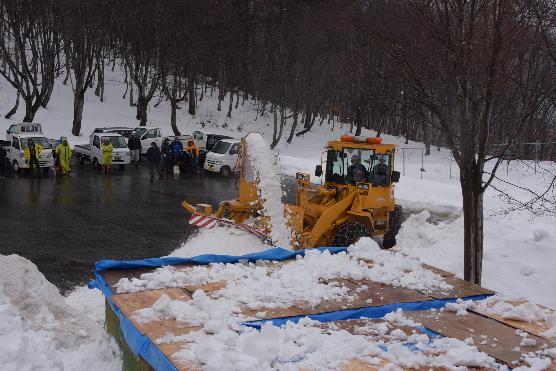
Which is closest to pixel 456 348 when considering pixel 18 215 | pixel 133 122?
pixel 18 215

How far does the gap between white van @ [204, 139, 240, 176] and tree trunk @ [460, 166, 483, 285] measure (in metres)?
18.1

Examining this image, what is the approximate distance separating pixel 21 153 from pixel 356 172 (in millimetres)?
16837

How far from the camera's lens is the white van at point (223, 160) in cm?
2589

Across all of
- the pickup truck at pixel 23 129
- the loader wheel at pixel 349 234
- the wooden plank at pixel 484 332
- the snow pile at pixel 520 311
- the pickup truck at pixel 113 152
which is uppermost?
the pickup truck at pixel 23 129

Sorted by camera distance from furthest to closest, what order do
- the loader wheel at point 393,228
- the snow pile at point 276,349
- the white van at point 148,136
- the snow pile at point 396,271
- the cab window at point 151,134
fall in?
the cab window at point 151,134, the white van at point 148,136, the loader wheel at point 393,228, the snow pile at point 396,271, the snow pile at point 276,349

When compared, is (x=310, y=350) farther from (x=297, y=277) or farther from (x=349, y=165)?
(x=349, y=165)

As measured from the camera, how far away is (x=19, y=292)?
21.2 feet

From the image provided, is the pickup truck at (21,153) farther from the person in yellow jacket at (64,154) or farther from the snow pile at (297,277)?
the snow pile at (297,277)

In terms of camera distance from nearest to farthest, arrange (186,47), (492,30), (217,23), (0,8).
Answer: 1. (492,30)
2. (0,8)
3. (186,47)
4. (217,23)

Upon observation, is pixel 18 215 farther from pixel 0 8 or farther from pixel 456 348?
pixel 0 8

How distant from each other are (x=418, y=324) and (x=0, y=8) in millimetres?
35885

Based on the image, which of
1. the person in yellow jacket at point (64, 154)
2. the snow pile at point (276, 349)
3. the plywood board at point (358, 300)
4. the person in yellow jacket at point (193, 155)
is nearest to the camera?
the snow pile at point (276, 349)

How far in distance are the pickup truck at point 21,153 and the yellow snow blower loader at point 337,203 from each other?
1307cm

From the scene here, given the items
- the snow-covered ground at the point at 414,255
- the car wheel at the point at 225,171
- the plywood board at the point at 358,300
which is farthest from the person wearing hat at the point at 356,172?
the car wheel at the point at 225,171
